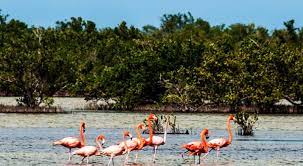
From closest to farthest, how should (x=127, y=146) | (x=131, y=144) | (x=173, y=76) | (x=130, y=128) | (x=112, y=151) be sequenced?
(x=112, y=151) → (x=127, y=146) → (x=131, y=144) → (x=130, y=128) → (x=173, y=76)

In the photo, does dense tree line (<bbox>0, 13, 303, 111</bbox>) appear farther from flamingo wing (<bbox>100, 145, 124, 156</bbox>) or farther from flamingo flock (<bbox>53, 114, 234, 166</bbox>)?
flamingo wing (<bbox>100, 145, 124, 156</bbox>)

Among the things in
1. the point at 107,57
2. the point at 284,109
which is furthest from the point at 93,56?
the point at 284,109

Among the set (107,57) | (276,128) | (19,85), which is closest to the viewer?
(276,128)

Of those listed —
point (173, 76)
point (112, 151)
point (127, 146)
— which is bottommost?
point (112, 151)

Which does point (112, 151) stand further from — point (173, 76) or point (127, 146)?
point (173, 76)

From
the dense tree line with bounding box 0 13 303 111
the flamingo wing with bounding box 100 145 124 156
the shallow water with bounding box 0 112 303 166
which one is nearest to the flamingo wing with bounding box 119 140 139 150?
the flamingo wing with bounding box 100 145 124 156

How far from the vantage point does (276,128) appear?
4625 centimetres

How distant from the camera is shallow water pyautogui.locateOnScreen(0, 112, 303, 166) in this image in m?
27.5

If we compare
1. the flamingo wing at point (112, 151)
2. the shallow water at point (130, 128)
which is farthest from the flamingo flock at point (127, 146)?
the shallow water at point (130, 128)

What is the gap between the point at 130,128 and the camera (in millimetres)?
44938

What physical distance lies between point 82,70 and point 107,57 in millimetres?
8251

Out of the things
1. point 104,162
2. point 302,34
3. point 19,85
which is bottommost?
point 104,162

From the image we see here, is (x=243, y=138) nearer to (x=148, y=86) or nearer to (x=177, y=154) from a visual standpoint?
(x=177, y=154)

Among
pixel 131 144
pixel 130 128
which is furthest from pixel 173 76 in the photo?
pixel 131 144
